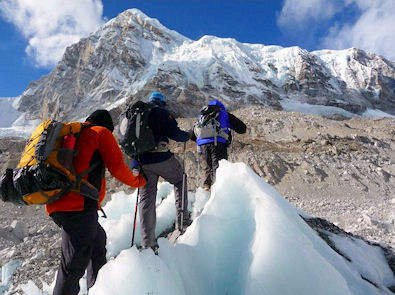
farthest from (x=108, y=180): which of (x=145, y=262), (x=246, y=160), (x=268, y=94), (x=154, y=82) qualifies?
(x=268, y=94)

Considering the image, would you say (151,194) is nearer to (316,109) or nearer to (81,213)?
(81,213)

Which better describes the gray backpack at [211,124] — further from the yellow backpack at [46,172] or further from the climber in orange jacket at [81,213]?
the yellow backpack at [46,172]

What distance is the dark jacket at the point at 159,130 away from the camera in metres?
3.34

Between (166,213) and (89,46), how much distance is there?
77.8 metres

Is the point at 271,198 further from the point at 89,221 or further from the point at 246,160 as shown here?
the point at 246,160

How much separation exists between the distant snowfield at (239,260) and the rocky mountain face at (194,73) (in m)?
48.6

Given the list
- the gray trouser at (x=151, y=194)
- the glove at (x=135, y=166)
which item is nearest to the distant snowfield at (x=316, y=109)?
the gray trouser at (x=151, y=194)

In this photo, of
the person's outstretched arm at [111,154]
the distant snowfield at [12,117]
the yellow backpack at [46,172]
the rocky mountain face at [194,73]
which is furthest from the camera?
the distant snowfield at [12,117]

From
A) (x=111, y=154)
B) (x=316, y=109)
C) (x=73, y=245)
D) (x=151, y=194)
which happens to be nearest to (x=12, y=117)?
(x=316, y=109)

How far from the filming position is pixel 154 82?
55.2 metres

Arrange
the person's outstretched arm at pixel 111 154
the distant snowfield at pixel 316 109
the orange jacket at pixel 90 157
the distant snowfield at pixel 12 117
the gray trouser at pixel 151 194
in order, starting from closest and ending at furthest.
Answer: the orange jacket at pixel 90 157
the person's outstretched arm at pixel 111 154
the gray trouser at pixel 151 194
the distant snowfield at pixel 316 109
the distant snowfield at pixel 12 117

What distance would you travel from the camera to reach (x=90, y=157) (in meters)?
2.28

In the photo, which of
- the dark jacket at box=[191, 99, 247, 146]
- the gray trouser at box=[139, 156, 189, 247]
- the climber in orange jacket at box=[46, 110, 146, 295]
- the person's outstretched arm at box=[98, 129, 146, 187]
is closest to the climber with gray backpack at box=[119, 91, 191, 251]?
the gray trouser at box=[139, 156, 189, 247]

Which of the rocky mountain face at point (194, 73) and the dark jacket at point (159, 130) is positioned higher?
the rocky mountain face at point (194, 73)
